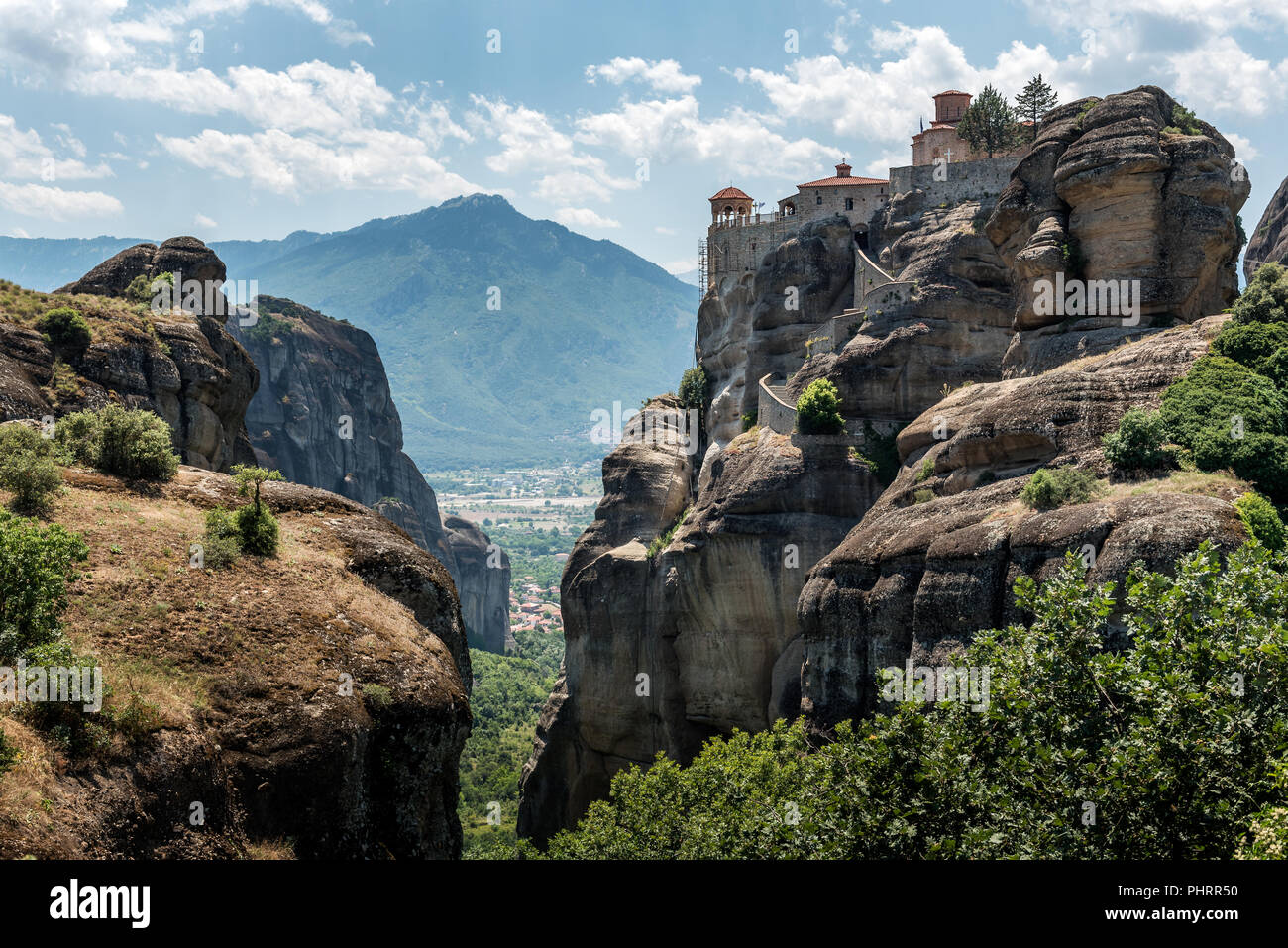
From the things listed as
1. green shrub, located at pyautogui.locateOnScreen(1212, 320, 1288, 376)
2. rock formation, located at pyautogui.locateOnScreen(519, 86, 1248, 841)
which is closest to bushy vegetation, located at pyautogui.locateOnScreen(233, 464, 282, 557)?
rock formation, located at pyautogui.locateOnScreen(519, 86, 1248, 841)

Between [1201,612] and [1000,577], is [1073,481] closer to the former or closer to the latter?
[1000,577]

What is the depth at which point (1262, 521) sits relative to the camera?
26.6m

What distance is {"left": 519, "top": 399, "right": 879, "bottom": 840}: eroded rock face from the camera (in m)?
51.6

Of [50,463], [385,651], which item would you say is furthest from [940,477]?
[50,463]

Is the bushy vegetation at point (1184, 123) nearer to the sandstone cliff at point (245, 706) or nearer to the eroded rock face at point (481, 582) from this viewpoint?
the sandstone cliff at point (245, 706)

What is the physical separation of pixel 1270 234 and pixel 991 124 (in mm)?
42852

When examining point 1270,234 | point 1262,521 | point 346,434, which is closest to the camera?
point 1262,521

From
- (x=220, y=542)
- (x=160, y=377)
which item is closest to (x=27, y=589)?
(x=220, y=542)

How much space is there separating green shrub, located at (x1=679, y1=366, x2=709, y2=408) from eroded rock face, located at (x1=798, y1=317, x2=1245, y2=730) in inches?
1242

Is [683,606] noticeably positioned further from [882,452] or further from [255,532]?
[255,532]

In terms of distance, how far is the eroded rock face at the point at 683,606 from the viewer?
51.6m

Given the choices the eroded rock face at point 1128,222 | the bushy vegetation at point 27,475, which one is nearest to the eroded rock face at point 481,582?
the eroded rock face at point 1128,222

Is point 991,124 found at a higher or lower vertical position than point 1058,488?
higher
